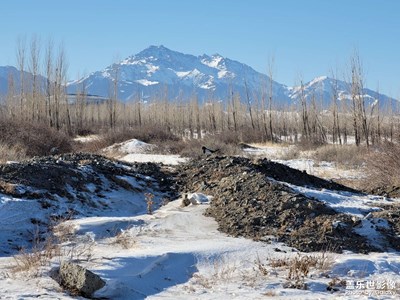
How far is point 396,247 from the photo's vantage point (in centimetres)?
730

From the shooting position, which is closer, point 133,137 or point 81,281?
point 81,281

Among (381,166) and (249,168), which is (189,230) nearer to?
(249,168)

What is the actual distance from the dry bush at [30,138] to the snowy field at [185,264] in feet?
44.6

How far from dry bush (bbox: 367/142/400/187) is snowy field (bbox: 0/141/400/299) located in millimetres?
6869

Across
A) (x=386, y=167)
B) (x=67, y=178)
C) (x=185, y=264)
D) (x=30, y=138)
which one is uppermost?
(x=30, y=138)

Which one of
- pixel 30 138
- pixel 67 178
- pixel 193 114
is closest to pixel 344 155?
pixel 30 138

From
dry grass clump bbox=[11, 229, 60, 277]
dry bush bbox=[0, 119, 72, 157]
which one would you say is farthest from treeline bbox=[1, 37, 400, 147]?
dry grass clump bbox=[11, 229, 60, 277]

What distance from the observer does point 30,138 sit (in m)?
21.9

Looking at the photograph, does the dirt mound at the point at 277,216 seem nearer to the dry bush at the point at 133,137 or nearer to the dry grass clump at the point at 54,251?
the dry grass clump at the point at 54,251

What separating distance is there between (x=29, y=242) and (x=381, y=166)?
10952 mm

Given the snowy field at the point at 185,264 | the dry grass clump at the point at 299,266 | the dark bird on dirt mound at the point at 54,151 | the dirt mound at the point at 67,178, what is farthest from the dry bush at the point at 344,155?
the dry grass clump at the point at 299,266

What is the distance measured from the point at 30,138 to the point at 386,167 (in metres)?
14.5

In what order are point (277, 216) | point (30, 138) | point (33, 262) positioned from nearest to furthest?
point (33, 262)
point (277, 216)
point (30, 138)

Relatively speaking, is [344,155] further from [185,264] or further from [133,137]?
[185,264]
